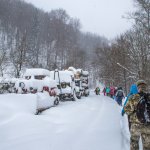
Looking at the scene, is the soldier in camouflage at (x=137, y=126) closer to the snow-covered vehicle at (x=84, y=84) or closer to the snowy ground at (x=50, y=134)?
the snowy ground at (x=50, y=134)

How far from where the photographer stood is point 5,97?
12.4 metres

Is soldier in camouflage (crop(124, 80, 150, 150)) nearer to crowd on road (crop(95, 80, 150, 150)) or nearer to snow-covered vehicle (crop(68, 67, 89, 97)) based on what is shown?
crowd on road (crop(95, 80, 150, 150))

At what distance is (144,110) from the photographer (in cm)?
552

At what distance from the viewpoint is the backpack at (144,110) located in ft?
18.0

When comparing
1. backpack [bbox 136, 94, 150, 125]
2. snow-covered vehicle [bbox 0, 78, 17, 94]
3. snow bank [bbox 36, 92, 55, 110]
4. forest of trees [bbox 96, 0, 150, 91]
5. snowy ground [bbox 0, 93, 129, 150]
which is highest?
forest of trees [bbox 96, 0, 150, 91]

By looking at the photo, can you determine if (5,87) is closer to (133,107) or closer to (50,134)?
(50,134)

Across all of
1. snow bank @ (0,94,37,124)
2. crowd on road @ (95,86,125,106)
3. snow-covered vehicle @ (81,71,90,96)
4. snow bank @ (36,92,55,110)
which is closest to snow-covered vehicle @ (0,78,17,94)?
snow bank @ (36,92,55,110)

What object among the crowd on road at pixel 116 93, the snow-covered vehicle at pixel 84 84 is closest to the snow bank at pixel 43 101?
the crowd on road at pixel 116 93

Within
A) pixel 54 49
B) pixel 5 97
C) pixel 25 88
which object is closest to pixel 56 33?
pixel 54 49

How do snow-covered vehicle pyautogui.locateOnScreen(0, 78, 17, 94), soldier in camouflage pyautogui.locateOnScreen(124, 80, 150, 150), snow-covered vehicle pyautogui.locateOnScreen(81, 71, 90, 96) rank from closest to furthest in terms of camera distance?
soldier in camouflage pyautogui.locateOnScreen(124, 80, 150, 150)
snow-covered vehicle pyautogui.locateOnScreen(0, 78, 17, 94)
snow-covered vehicle pyautogui.locateOnScreen(81, 71, 90, 96)

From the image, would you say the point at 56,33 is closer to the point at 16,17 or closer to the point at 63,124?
the point at 16,17

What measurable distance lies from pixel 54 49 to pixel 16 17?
606 inches

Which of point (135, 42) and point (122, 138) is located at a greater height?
point (135, 42)

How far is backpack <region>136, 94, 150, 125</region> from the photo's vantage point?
5500 millimetres
